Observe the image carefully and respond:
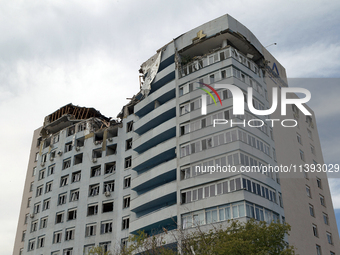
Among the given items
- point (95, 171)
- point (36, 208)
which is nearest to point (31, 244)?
point (36, 208)

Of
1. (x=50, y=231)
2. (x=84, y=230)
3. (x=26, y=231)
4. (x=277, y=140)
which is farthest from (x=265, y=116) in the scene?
(x=26, y=231)

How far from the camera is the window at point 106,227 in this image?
43.1 metres

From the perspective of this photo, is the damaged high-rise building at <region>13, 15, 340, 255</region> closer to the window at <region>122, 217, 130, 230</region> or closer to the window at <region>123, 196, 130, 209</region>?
the window at <region>122, 217, 130, 230</region>

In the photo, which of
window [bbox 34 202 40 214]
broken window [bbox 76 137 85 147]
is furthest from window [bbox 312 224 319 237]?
window [bbox 34 202 40 214]

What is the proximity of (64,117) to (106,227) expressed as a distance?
20.6 m

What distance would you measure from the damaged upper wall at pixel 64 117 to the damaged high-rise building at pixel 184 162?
8.25 feet

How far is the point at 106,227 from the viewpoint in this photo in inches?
1709

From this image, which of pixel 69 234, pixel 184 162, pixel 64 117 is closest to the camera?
pixel 184 162

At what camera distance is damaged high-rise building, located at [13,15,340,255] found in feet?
113

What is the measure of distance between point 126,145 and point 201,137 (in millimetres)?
13764

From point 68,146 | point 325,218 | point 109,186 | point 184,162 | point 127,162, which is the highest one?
point 68,146

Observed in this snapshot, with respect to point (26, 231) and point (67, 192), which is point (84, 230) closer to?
point (67, 192)

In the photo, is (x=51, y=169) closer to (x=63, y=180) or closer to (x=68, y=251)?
(x=63, y=180)

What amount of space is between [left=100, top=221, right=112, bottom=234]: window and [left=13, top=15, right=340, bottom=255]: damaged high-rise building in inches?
6.2
